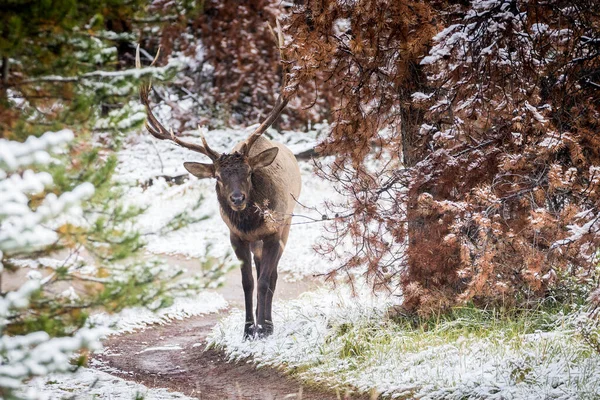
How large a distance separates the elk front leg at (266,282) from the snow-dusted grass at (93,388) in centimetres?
219

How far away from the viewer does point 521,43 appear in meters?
5.91

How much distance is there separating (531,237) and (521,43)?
2.16 metres

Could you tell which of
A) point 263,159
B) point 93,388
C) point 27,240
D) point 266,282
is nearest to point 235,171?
point 263,159

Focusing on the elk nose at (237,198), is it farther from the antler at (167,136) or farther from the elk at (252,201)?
the antler at (167,136)

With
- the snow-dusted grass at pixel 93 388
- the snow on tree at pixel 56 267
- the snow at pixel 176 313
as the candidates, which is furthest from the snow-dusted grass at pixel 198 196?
the snow on tree at pixel 56 267

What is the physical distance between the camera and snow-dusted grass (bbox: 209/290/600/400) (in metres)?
5.34

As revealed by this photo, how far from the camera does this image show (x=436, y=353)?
615 cm

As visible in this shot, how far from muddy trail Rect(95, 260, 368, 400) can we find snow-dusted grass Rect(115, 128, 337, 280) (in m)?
3.23

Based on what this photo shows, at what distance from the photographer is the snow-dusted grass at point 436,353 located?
5.34 meters

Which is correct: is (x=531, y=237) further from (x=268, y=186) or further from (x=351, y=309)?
(x=268, y=186)

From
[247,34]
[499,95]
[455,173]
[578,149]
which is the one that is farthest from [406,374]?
[247,34]

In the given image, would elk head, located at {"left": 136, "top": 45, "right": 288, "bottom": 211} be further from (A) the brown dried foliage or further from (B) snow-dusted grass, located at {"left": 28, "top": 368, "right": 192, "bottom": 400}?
(B) snow-dusted grass, located at {"left": 28, "top": 368, "right": 192, "bottom": 400}

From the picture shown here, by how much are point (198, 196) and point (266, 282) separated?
1052 centimetres

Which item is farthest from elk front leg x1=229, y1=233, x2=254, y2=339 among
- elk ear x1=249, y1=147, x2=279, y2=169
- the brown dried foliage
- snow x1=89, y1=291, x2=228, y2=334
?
the brown dried foliage
